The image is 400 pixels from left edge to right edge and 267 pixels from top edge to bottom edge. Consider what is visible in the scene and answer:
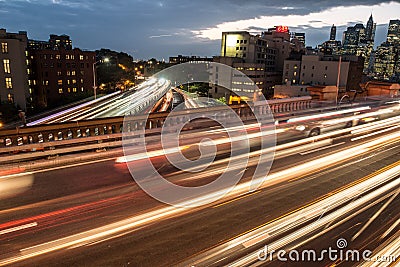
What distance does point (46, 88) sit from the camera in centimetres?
5441

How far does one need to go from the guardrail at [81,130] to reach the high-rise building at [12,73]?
40610 millimetres

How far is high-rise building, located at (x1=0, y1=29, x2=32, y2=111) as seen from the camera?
146 ft

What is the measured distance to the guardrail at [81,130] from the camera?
1071 cm

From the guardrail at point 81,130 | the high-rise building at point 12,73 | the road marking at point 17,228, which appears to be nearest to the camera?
the road marking at point 17,228

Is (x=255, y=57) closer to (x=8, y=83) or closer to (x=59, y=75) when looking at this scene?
(x=59, y=75)

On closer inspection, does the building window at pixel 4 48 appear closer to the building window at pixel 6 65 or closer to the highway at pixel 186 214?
the building window at pixel 6 65

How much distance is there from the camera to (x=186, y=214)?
25.4 feet

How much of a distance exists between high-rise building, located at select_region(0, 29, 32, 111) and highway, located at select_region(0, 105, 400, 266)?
44.0m

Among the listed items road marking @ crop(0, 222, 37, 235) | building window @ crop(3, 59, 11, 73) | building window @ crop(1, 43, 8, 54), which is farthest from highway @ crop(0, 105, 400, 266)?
building window @ crop(1, 43, 8, 54)

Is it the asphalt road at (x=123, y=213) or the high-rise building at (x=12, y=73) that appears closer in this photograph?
the asphalt road at (x=123, y=213)

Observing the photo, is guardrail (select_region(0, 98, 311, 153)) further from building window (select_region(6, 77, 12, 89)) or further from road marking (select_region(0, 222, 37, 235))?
building window (select_region(6, 77, 12, 89))

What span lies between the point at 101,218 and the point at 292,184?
248 inches

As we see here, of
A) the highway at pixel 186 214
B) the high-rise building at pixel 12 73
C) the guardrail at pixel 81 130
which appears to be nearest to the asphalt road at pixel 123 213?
the highway at pixel 186 214

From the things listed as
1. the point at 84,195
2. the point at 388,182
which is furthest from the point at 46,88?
the point at 388,182
